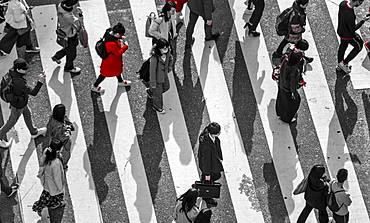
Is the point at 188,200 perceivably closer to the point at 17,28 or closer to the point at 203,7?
the point at 203,7

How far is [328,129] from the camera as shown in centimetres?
1661

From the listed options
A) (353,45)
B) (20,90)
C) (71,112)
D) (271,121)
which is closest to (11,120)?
(20,90)

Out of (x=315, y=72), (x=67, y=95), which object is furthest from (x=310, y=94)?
(x=67, y=95)

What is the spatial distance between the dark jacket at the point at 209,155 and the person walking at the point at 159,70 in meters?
1.68

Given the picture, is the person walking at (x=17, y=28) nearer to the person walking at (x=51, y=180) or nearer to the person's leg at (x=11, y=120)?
the person's leg at (x=11, y=120)

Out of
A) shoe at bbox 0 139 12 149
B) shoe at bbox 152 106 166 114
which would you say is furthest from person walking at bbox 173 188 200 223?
shoe at bbox 0 139 12 149

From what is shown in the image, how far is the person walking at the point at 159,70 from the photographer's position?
15469 mm

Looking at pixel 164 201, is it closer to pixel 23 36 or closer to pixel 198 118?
pixel 198 118

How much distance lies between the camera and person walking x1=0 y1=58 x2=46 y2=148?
48.5 ft

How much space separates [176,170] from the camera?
15969 millimetres

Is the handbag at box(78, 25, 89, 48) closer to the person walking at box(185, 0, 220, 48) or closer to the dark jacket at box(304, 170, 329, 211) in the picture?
the person walking at box(185, 0, 220, 48)

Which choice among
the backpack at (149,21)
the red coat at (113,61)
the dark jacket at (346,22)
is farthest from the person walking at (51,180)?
the dark jacket at (346,22)

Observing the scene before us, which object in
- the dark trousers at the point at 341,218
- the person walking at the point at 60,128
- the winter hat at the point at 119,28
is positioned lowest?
the dark trousers at the point at 341,218

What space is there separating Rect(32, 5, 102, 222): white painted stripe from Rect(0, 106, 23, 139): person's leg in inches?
48.6
